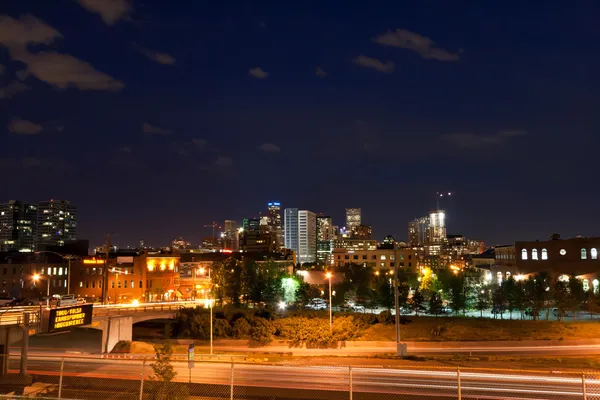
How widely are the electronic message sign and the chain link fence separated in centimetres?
317

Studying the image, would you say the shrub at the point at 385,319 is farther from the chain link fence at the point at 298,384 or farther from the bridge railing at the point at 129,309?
the bridge railing at the point at 129,309

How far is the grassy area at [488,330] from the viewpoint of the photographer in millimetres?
53969

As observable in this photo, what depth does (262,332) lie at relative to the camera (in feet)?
184

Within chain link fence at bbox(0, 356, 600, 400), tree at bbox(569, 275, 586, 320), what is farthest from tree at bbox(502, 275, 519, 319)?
chain link fence at bbox(0, 356, 600, 400)

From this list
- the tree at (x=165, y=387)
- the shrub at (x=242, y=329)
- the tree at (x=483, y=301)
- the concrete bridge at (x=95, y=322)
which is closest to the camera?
the tree at (x=165, y=387)

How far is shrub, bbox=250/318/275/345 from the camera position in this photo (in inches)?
2191

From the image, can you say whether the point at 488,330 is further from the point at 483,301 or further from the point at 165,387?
the point at 165,387

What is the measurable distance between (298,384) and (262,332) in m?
27.6

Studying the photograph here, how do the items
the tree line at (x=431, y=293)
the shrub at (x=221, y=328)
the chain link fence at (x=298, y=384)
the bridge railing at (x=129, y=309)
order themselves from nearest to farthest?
the chain link fence at (x=298, y=384), the bridge railing at (x=129, y=309), the shrub at (x=221, y=328), the tree line at (x=431, y=293)

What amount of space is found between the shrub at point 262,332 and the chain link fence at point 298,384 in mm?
20056

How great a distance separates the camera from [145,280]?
9906 centimetres

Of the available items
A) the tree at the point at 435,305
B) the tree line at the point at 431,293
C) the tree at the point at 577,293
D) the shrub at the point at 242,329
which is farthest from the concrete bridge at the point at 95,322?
the tree at the point at 577,293

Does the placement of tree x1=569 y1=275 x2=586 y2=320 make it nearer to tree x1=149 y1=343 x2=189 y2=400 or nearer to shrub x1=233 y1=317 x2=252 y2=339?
shrub x1=233 y1=317 x2=252 y2=339

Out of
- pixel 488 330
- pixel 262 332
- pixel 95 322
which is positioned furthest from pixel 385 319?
pixel 95 322
